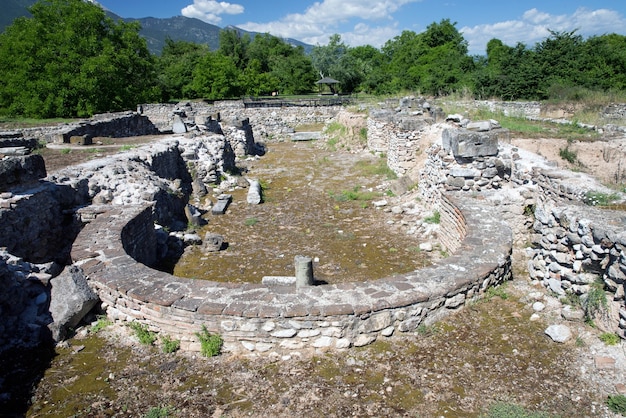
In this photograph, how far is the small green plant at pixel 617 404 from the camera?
131 inches

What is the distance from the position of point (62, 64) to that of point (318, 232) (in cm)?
2177

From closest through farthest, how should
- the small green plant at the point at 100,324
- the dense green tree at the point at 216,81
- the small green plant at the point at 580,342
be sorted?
the small green plant at the point at 580,342 < the small green plant at the point at 100,324 < the dense green tree at the point at 216,81

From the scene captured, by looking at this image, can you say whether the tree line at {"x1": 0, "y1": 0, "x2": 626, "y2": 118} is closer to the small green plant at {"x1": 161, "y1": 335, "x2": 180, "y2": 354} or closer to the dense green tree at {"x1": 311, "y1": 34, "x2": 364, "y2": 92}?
the dense green tree at {"x1": 311, "y1": 34, "x2": 364, "y2": 92}

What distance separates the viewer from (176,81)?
4247cm

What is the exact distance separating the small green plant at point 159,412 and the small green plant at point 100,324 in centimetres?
177

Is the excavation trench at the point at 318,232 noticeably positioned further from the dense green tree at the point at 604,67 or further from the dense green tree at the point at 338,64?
the dense green tree at the point at 338,64

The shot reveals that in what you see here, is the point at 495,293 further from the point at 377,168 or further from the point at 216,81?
the point at 216,81

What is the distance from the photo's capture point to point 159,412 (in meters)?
3.55

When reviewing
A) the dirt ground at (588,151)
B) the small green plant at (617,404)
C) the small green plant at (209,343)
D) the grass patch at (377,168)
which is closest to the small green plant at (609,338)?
the small green plant at (617,404)

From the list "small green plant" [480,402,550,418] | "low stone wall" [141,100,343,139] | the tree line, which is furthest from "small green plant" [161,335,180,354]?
"low stone wall" [141,100,343,139]

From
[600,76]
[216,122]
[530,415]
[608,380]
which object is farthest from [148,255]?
[600,76]

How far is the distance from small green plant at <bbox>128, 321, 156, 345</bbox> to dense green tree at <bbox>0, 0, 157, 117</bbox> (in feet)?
74.2

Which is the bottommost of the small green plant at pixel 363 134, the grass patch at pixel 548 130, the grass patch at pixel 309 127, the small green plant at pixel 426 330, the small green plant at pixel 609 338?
the small green plant at pixel 426 330

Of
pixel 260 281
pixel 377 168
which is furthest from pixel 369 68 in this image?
pixel 260 281
